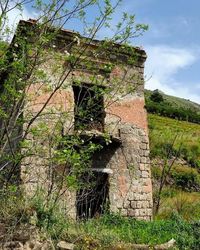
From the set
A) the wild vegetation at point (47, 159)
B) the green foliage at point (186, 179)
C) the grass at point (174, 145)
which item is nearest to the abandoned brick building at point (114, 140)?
the wild vegetation at point (47, 159)

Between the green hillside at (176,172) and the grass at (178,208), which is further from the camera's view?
the green hillside at (176,172)

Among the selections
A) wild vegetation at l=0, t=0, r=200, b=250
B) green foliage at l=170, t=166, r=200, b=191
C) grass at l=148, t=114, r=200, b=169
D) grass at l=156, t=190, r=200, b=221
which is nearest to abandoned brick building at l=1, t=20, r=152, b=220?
wild vegetation at l=0, t=0, r=200, b=250

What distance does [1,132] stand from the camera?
29.6 feet

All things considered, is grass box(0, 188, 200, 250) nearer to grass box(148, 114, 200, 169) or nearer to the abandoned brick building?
the abandoned brick building

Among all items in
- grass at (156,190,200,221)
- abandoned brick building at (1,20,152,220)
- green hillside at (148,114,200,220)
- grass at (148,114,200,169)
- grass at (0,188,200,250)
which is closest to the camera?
grass at (0,188,200,250)

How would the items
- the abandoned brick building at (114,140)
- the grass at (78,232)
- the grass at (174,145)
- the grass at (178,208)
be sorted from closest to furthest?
the grass at (78,232) → the abandoned brick building at (114,140) → the grass at (178,208) → the grass at (174,145)

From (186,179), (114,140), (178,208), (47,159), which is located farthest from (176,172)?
(47,159)

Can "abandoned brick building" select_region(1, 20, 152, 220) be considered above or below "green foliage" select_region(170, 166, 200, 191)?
above

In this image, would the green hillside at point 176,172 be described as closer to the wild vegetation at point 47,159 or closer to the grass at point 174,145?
the grass at point 174,145

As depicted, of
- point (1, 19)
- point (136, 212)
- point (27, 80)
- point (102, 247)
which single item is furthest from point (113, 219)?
point (1, 19)

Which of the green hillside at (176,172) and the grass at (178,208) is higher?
the green hillside at (176,172)

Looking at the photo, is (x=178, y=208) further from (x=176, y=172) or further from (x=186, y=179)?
(x=176, y=172)

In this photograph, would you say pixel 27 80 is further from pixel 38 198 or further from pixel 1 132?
pixel 38 198

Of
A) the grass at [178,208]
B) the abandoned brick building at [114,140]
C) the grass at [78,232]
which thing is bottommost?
the grass at [178,208]
